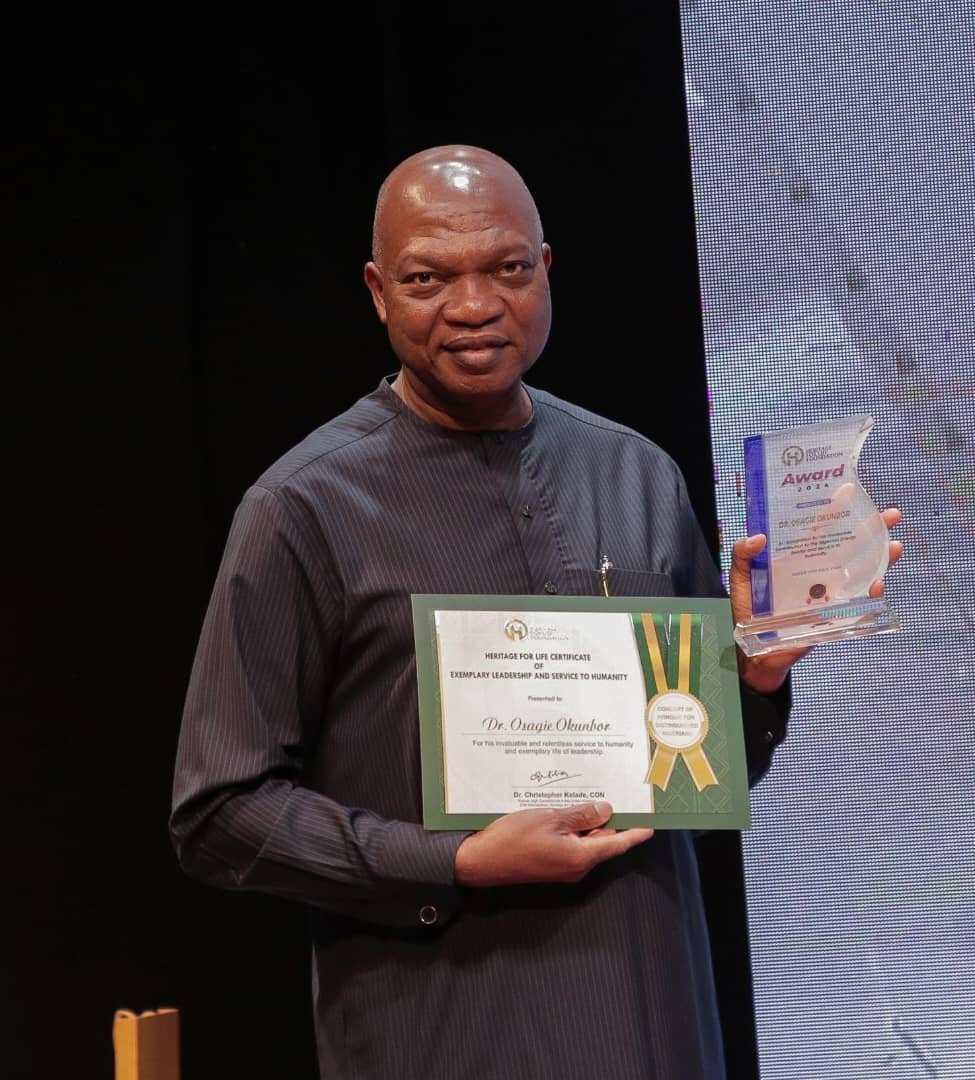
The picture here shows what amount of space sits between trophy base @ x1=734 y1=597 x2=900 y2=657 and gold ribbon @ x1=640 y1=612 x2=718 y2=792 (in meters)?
0.09

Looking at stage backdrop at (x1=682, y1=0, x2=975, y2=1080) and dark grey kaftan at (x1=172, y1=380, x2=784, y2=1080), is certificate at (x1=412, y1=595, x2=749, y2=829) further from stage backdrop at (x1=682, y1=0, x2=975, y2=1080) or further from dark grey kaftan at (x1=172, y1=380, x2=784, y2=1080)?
stage backdrop at (x1=682, y1=0, x2=975, y2=1080)

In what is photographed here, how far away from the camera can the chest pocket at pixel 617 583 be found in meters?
1.68

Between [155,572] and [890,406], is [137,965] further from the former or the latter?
[890,406]

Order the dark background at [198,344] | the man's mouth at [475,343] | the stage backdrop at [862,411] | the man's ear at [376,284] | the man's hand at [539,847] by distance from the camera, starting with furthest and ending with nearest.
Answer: the dark background at [198,344] < the stage backdrop at [862,411] < the man's ear at [376,284] < the man's mouth at [475,343] < the man's hand at [539,847]

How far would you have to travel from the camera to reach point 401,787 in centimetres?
160

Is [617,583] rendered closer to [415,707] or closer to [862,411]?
[415,707]

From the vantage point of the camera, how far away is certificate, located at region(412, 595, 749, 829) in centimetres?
151

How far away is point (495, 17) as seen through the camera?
8.96 ft

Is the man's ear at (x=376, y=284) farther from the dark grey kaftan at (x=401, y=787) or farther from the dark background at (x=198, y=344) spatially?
the dark background at (x=198, y=344)

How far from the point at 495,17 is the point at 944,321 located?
946 mm

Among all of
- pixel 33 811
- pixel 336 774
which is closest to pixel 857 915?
pixel 336 774

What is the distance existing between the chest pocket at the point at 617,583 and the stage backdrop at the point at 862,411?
87 centimetres
